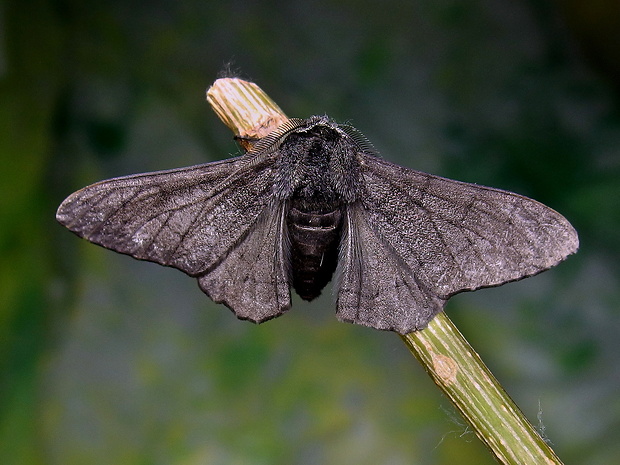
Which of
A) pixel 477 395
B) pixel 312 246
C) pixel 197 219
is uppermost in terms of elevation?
pixel 197 219

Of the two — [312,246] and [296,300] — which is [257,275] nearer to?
[312,246]

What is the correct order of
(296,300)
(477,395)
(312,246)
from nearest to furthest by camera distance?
1. (477,395)
2. (312,246)
3. (296,300)

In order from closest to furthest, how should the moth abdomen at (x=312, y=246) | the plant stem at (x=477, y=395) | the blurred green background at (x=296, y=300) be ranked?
1. the plant stem at (x=477, y=395)
2. the moth abdomen at (x=312, y=246)
3. the blurred green background at (x=296, y=300)

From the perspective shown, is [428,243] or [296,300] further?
[296,300]

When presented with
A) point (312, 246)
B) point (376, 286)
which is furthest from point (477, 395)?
point (312, 246)

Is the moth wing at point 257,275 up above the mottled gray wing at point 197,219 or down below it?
below

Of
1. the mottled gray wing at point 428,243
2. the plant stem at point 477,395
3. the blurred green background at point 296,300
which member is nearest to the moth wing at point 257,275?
the mottled gray wing at point 428,243

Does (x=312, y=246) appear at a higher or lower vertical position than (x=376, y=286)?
higher

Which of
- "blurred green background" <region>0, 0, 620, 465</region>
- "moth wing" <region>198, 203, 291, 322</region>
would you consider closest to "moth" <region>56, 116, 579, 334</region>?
"moth wing" <region>198, 203, 291, 322</region>

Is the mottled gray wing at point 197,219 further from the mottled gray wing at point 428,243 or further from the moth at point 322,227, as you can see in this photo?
the mottled gray wing at point 428,243
